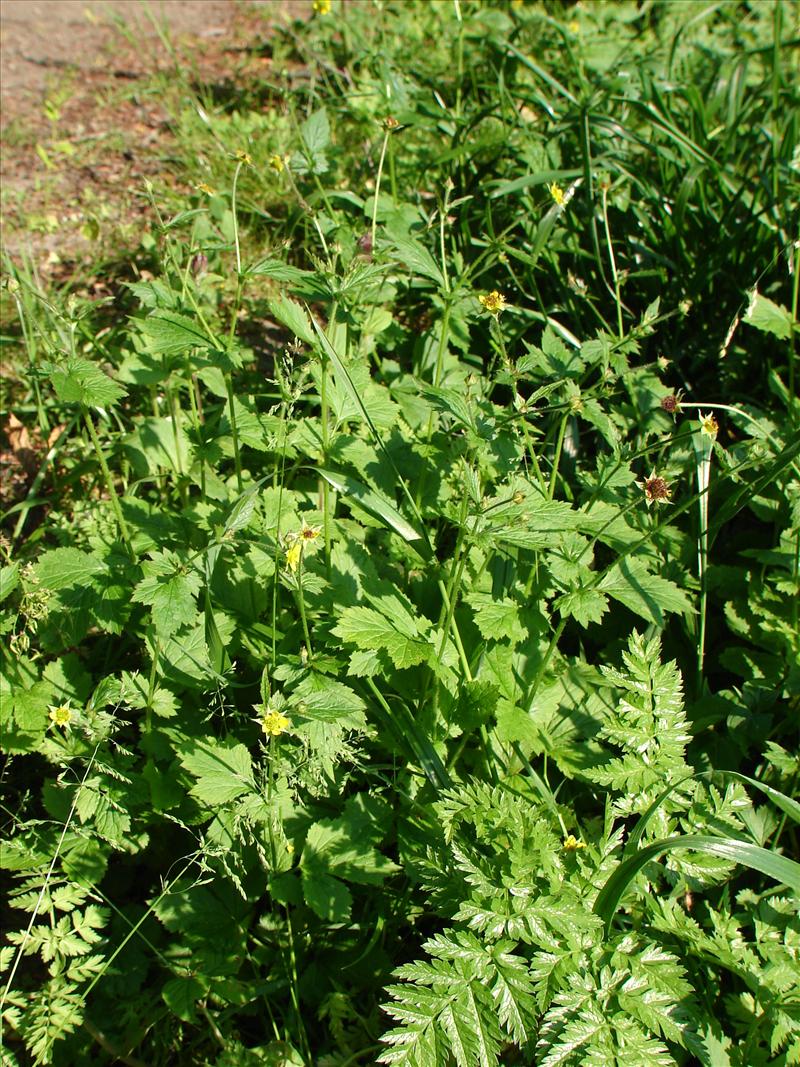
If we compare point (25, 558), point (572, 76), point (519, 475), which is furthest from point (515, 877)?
point (572, 76)

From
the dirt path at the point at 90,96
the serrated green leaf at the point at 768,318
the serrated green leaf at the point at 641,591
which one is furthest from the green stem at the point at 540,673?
the dirt path at the point at 90,96

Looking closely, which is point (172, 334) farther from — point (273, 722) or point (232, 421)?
point (273, 722)

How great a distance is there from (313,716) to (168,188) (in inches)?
107

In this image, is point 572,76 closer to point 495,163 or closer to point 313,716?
point 495,163

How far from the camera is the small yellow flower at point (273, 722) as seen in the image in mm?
1576

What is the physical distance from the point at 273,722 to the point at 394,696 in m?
0.44

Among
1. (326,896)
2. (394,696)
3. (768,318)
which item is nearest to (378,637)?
(394,696)

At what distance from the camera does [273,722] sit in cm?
159

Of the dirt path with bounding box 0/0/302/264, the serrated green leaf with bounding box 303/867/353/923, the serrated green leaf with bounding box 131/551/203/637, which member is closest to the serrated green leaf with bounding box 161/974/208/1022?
the serrated green leaf with bounding box 303/867/353/923

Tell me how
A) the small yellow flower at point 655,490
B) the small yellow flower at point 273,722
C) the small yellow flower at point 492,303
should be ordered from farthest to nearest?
the small yellow flower at point 492,303, the small yellow flower at point 655,490, the small yellow flower at point 273,722

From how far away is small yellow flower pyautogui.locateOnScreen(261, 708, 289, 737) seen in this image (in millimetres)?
1576

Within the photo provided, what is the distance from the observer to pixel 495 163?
3.26 metres

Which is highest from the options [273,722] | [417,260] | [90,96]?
[90,96]

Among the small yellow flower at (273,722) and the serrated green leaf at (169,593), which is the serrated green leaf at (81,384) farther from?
the small yellow flower at (273,722)
